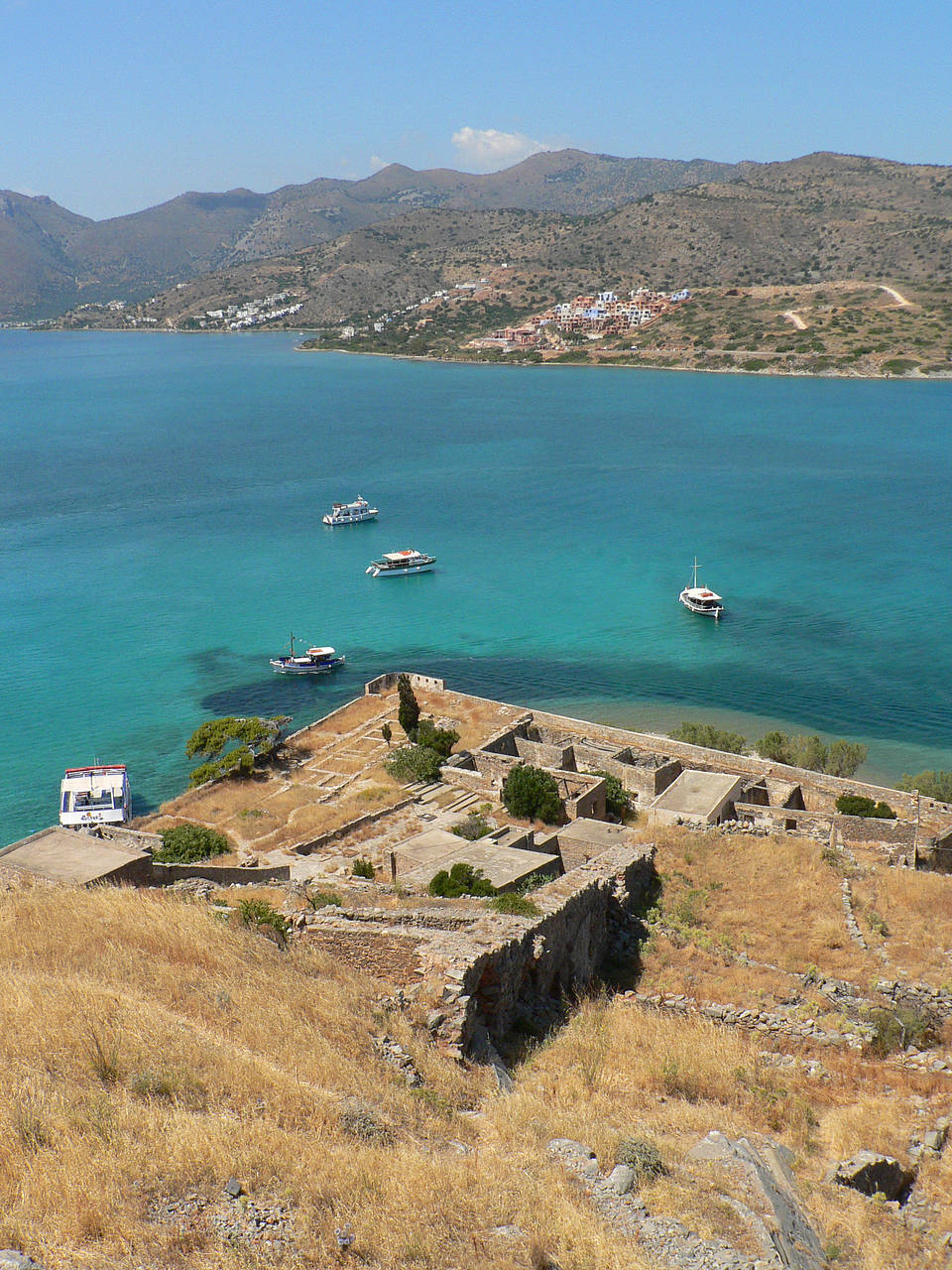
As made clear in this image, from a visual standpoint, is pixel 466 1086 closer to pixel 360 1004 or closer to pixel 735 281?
pixel 360 1004

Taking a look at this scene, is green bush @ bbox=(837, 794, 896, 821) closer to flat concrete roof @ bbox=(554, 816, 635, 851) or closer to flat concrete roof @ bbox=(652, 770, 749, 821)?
flat concrete roof @ bbox=(652, 770, 749, 821)

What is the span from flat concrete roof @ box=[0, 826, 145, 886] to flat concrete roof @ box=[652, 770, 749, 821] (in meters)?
11.1

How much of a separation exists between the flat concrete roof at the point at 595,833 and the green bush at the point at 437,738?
6288 mm

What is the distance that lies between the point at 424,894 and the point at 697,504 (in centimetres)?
5969

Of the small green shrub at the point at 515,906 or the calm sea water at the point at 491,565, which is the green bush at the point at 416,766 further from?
the small green shrub at the point at 515,906

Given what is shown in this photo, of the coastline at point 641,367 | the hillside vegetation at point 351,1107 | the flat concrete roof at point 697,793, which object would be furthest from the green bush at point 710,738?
the coastline at point 641,367

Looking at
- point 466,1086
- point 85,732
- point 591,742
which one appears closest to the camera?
point 466,1086

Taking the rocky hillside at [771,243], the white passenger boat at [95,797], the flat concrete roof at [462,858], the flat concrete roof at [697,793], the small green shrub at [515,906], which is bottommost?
the white passenger boat at [95,797]

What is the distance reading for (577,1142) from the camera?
7.38 metres

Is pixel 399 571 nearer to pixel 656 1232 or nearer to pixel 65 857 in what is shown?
pixel 65 857

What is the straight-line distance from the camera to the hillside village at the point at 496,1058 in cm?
612

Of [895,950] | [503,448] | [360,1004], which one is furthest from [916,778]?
[503,448]

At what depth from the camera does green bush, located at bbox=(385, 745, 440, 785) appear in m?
24.0

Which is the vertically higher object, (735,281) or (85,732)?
(735,281)
